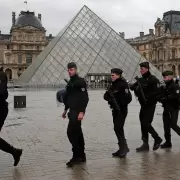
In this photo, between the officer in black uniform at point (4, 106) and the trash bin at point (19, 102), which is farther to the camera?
the trash bin at point (19, 102)

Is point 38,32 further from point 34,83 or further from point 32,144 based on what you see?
point 32,144

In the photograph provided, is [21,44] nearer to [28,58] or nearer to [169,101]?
[28,58]

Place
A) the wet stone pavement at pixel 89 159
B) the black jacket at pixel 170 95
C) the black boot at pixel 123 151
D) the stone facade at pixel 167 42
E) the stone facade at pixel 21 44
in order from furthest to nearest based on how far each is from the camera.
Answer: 1. the stone facade at pixel 21 44
2. the stone facade at pixel 167 42
3. the black jacket at pixel 170 95
4. the black boot at pixel 123 151
5. the wet stone pavement at pixel 89 159

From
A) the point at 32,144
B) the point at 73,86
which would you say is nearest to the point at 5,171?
the point at 73,86

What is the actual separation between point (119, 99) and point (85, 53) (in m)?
31.9

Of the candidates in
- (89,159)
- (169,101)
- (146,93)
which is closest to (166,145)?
(169,101)

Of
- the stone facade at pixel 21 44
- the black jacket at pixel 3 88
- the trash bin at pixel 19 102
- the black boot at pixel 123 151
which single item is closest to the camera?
the black jacket at pixel 3 88

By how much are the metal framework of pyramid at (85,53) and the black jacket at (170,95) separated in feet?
94.8

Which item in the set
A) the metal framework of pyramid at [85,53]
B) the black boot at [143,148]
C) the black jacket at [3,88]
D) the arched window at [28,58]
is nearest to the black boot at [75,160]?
the black boot at [143,148]

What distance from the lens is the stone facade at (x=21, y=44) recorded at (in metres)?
89.8

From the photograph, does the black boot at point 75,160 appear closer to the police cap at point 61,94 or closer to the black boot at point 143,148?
the police cap at point 61,94

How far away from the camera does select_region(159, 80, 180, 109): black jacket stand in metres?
6.62

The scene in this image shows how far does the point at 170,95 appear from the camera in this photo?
661 cm

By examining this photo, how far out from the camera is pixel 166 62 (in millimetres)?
81875
